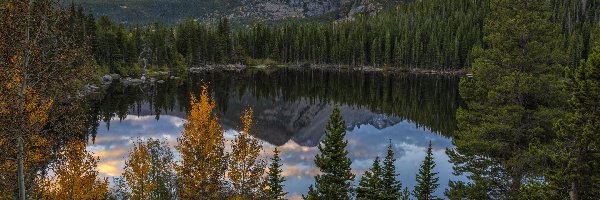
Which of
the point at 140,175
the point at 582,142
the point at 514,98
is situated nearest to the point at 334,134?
the point at 514,98

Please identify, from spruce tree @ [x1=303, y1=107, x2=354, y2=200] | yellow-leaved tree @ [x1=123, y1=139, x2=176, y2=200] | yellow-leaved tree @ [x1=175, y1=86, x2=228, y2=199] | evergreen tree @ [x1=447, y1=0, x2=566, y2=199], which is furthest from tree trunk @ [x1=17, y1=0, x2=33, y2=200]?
evergreen tree @ [x1=447, y1=0, x2=566, y2=199]

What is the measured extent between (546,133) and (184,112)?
225 ft

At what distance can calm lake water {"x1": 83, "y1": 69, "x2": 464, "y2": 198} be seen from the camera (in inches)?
2265

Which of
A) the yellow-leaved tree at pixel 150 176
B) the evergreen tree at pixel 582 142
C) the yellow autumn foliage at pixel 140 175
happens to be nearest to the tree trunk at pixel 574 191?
the evergreen tree at pixel 582 142

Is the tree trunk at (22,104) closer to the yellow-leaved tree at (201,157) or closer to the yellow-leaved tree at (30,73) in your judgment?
the yellow-leaved tree at (30,73)

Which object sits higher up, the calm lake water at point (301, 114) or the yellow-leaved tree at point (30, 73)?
the yellow-leaved tree at point (30, 73)

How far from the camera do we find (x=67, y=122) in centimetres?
1644

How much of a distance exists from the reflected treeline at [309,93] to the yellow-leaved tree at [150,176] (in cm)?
4251

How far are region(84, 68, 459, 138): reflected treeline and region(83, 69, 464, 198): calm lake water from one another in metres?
0.21

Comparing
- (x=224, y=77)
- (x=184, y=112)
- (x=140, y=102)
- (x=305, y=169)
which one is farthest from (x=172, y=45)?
(x=305, y=169)

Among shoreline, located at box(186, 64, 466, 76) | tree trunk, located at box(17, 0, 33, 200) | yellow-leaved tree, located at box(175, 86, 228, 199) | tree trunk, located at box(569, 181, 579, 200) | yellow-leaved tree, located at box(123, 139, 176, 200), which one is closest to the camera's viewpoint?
tree trunk, located at box(17, 0, 33, 200)

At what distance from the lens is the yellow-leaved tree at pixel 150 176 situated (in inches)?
1395

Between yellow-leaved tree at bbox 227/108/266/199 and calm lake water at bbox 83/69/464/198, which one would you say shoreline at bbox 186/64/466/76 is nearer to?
calm lake water at bbox 83/69/464/198

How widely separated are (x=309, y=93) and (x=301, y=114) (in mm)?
12164
